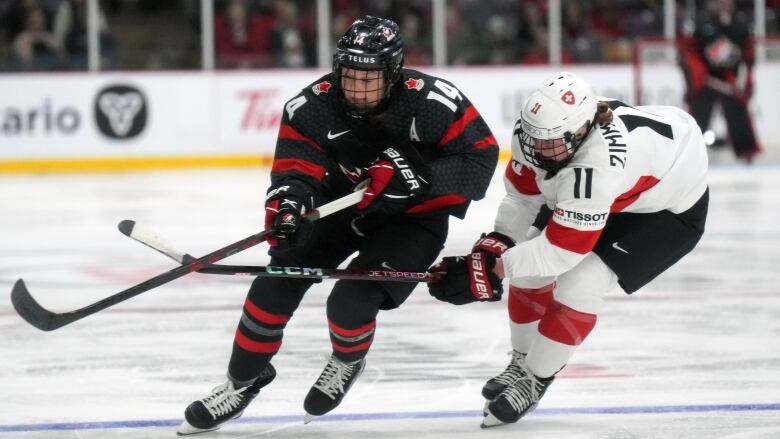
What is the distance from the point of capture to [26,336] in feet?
15.7

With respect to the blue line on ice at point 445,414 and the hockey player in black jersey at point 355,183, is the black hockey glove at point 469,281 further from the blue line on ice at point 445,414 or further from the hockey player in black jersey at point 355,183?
the blue line on ice at point 445,414

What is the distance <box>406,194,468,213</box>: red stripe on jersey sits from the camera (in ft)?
11.6

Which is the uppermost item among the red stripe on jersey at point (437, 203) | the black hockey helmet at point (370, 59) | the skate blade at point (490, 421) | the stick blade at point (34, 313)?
the black hockey helmet at point (370, 59)

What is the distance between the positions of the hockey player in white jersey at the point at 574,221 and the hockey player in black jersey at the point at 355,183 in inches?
5.6

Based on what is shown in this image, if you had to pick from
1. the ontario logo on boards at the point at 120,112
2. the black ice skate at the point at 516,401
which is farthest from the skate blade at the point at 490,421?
the ontario logo on boards at the point at 120,112

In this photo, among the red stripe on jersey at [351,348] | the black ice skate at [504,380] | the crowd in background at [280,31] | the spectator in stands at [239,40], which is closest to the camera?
the red stripe on jersey at [351,348]

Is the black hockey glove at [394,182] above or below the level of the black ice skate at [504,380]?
above

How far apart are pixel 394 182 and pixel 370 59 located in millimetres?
301

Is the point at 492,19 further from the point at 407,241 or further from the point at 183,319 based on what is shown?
the point at 407,241

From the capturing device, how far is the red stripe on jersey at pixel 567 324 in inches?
139

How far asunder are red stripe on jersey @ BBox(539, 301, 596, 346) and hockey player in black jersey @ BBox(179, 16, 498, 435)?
1.14ft

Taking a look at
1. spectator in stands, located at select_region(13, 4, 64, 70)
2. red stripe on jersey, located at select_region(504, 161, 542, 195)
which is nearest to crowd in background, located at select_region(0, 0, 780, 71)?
spectator in stands, located at select_region(13, 4, 64, 70)

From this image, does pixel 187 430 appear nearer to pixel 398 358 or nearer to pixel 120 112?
pixel 398 358

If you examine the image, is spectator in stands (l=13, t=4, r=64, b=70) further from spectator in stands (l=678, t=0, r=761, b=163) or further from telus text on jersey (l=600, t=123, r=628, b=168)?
telus text on jersey (l=600, t=123, r=628, b=168)
